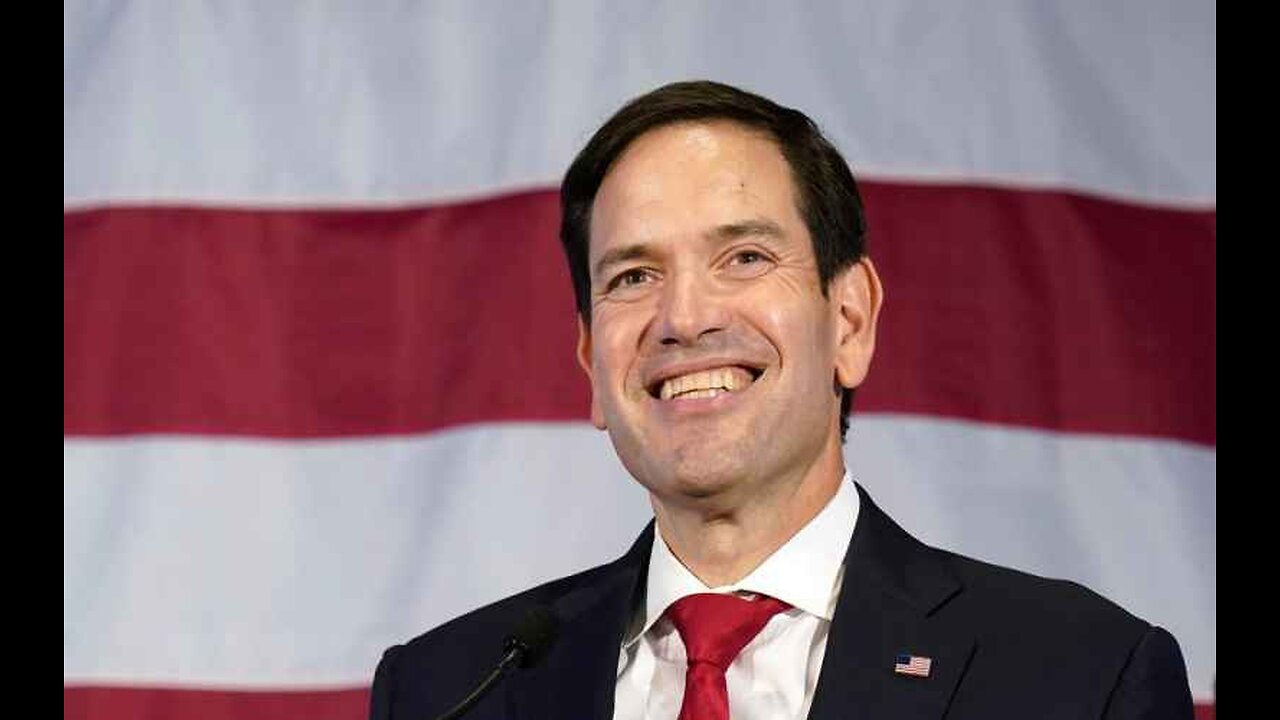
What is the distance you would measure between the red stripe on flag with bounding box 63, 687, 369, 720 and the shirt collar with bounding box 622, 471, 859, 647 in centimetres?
Answer: 94

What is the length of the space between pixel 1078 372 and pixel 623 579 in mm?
1032

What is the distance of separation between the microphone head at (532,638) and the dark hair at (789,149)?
479 mm

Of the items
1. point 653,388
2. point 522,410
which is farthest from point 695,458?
point 522,410

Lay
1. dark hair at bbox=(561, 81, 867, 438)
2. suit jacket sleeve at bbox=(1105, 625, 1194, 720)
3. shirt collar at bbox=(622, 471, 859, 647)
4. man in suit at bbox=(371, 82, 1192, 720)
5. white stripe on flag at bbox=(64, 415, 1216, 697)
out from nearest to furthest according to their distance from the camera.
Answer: suit jacket sleeve at bbox=(1105, 625, 1194, 720) → man in suit at bbox=(371, 82, 1192, 720) → shirt collar at bbox=(622, 471, 859, 647) → dark hair at bbox=(561, 81, 867, 438) → white stripe on flag at bbox=(64, 415, 1216, 697)

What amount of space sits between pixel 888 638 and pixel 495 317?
1.21 metres

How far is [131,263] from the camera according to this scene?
→ 3049 millimetres

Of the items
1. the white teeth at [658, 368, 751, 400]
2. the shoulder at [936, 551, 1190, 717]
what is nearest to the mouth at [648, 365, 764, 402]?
the white teeth at [658, 368, 751, 400]

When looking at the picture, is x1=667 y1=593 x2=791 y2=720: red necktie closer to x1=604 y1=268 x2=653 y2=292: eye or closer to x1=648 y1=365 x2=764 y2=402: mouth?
x1=648 y1=365 x2=764 y2=402: mouth

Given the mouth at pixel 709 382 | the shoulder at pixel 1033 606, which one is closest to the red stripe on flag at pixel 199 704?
the mouth at pixel 709 382

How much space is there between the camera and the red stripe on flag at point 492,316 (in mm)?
2898

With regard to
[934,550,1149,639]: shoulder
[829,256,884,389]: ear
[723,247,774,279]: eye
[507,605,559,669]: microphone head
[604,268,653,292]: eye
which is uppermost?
[723,247,774,279]: eye

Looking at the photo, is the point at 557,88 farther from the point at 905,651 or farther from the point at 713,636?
the point at 905,651

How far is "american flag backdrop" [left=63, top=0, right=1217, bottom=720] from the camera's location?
2893 mm

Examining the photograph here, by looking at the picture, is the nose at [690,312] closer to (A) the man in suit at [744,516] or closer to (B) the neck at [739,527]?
(A) the man in suit at [744,516]
